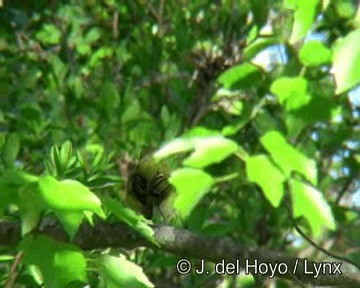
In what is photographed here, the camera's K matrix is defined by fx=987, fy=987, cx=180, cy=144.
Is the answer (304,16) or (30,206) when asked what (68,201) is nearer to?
(30,206)

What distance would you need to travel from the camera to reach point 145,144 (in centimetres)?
286

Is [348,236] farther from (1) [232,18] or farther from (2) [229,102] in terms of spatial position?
(1) [232,18]

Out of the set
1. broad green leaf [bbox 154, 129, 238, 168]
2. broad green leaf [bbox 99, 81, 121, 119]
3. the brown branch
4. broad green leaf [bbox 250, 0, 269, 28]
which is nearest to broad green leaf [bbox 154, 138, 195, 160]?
broad green leaf [bbox 154, 129, 238, 168]

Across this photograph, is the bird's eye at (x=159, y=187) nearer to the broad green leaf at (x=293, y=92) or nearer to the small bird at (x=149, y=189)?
the small bird at (x=149, y=189)

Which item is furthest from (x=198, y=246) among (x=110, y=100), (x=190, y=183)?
(x=110, y=100)

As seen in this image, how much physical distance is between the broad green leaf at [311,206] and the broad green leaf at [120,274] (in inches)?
9.3

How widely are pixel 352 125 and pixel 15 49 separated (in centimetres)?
122

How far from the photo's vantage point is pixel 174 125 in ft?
9.21

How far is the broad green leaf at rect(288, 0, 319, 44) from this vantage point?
4.45 feet

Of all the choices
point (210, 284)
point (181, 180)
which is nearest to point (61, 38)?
point (210, 284)

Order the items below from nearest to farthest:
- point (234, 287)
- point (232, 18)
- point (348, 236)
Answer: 1. point (234, 287)
2. point (348, 236)
3. point (232, 18)

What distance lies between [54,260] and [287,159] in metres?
0.36

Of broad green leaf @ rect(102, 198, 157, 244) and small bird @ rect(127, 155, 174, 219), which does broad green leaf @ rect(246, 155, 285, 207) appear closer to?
broad green leaf @ rect(102, 198, 157, 244)

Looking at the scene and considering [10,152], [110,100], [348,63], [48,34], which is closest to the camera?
[348,63]
